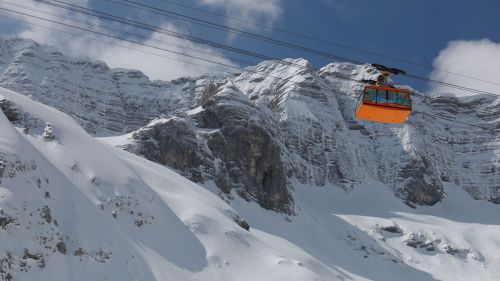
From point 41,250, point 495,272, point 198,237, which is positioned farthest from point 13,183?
point 495,272

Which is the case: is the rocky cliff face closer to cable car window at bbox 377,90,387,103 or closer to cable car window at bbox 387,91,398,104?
cable car window at bbox 387,91,398,104

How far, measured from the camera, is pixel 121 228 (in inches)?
1393

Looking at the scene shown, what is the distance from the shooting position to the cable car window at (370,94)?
2230 centimetres

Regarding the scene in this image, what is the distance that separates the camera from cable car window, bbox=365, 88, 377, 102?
22297mm

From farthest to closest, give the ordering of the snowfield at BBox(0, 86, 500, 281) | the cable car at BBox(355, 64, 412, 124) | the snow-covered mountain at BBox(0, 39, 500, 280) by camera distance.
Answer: the snow-covered mountain at BBox(0, 39, 500, 280), the snowfield at BBox(0, 86, 500, 281), the cable car at BBox(355, 64, 412, 124)

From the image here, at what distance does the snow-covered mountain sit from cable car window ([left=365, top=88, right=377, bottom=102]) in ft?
46.9

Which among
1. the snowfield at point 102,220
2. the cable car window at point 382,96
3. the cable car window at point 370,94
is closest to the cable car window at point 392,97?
the cable car window at point 382,96

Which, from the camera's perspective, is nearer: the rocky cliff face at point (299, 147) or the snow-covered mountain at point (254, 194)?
the snow-covered mountain at point (254, 194)

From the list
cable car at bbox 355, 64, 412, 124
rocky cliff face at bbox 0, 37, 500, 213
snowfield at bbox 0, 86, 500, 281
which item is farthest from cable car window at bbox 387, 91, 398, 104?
rocky cliff face at bbox 0, 37, 500, 213

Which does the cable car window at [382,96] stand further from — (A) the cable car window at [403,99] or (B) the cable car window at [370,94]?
(A) the cable car window at [403,99]

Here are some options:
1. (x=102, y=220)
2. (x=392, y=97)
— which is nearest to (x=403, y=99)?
(x=392, y=97)

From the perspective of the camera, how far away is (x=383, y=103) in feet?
73.4

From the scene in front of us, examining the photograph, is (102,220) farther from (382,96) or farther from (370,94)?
(382,96)

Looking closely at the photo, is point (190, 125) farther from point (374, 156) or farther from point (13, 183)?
point (374, 156)
